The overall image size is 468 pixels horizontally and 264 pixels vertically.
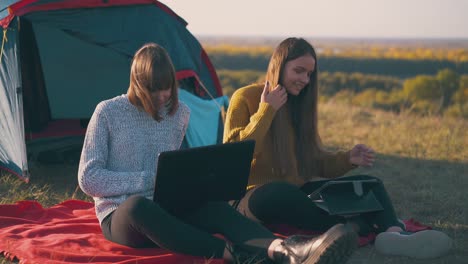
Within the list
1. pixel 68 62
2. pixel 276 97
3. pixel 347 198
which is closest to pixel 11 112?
pixel 68 62

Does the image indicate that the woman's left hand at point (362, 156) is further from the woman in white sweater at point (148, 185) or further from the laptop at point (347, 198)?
the woman in white sweater at point (148, 185)

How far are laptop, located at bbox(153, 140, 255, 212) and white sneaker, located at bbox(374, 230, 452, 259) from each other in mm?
861

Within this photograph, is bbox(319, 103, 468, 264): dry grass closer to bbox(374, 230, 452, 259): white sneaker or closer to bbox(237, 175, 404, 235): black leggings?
bbox(374, 230, 452, 259): white sneaker

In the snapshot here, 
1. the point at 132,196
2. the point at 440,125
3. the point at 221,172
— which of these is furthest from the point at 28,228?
the point at 440,125

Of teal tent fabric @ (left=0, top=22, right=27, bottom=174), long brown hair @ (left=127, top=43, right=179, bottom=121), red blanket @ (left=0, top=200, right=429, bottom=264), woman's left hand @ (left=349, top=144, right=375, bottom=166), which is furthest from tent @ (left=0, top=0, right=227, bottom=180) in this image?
woman's left hand @ (left=349, top=144, right=375, bottom=166)

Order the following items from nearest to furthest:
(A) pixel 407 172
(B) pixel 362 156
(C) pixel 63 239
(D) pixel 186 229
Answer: (D) pixel 186 229 < (C) pixel 63 239 < (B) pixel 362 156 < (A) pixel 407 172

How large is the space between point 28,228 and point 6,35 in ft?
6.59

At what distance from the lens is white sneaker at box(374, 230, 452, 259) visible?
3553mm

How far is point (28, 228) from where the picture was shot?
12.6ft

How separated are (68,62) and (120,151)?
12.0 feet

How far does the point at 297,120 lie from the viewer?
3854 millimetres

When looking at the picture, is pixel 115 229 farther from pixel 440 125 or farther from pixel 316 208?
pixel 440 125

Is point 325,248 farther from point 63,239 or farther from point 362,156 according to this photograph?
point 63,239

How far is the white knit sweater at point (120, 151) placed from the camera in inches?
125
